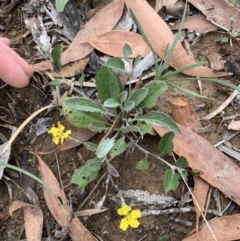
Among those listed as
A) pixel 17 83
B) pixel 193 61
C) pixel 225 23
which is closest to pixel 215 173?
pixel 193 61

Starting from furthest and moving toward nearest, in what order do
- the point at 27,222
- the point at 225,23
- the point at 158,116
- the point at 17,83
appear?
the point at 225,23 → the point at 17,83 → the point at 27,222 → the point at 158,116

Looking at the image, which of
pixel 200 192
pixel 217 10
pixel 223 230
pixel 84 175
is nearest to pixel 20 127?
pixel 84 175

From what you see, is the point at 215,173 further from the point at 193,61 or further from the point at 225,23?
the point at 225,23

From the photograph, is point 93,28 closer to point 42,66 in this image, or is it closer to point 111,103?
point 42,66

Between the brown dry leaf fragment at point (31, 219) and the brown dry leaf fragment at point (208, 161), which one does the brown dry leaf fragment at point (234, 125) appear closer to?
the brown dry leaf fragment at point (208, 161)

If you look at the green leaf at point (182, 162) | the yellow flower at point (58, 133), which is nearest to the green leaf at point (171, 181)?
the green leaf at point (182, 162)

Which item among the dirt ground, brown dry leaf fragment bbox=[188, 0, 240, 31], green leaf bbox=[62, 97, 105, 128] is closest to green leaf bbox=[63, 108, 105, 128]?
green leaf bbox=[62, 97, 105, 128]
